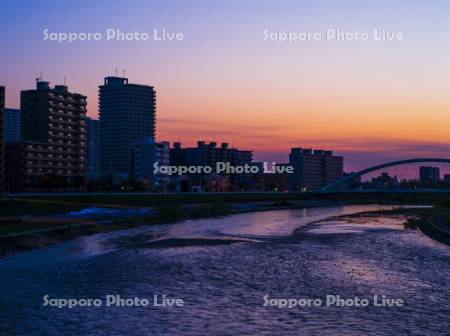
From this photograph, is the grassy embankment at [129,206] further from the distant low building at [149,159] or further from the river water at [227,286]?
the distant low building at [149,159]

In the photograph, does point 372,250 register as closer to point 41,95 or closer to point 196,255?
point 196,255

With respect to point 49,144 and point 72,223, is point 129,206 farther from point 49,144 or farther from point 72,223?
point 49,144

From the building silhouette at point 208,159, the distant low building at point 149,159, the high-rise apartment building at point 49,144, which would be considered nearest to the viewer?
the high-rise apartment building at point 49,144

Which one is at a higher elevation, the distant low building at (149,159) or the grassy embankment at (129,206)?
the distant low building at (149,159)

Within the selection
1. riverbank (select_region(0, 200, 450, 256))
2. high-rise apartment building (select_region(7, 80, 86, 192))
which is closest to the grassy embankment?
riverbank (select_region(0, 200, 450, 256))

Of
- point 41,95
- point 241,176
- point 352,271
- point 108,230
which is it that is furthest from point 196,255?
point 241,176

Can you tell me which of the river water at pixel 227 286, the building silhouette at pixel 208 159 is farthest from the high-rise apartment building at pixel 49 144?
the river water at pixel 227 286

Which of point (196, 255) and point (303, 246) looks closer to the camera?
point (196, 255)
